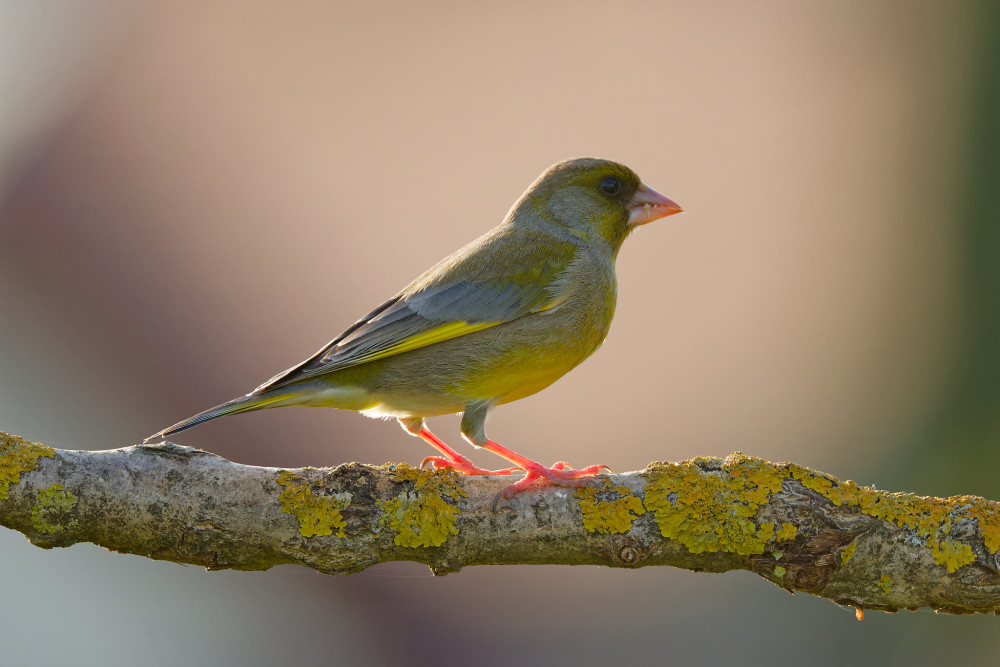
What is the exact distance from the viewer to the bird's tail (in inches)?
140

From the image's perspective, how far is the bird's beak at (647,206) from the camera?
5086 millimetres

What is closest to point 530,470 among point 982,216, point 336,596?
point 336,596

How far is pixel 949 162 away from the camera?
26.5 ft

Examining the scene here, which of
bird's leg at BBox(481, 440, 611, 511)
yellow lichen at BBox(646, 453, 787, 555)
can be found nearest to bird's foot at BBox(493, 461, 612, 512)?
bird's leg at BBox(481, 440, 611, 511)

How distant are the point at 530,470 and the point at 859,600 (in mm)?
1337

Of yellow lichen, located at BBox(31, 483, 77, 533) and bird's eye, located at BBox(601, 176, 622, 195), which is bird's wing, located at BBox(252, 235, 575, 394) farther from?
yellow lichen, located at BBox(31, 483, 77, 533)

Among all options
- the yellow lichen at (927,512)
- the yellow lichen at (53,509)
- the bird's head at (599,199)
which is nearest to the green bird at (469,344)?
the bird's head at (599,199)

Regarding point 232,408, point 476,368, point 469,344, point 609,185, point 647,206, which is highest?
point 609,185

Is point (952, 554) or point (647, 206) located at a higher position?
point (647, 206)

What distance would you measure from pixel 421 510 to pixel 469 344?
109 centimetres

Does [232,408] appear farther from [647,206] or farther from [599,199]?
→ [647,206]

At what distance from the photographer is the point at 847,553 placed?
3334 mm

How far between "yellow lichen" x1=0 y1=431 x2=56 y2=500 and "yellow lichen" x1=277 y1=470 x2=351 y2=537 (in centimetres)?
85

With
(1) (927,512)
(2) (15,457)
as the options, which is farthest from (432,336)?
(1) (927,512)
